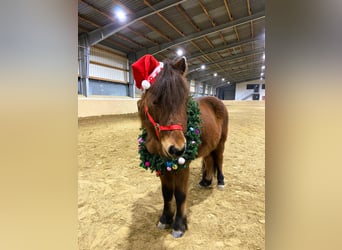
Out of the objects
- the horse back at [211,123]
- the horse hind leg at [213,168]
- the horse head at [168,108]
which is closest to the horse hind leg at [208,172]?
the horse hind leg at [213,168]

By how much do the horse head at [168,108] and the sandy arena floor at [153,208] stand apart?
66cm

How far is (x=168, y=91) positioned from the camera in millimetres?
1078

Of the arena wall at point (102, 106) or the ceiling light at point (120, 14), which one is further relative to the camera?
the arena wall at point (102, 106)

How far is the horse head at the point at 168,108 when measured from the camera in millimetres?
1039

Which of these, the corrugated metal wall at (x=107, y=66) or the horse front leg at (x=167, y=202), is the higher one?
the corrugated metal wall at (x=107, y=66)

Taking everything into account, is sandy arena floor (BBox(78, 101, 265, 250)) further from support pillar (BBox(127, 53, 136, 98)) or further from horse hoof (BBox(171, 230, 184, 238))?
support pillar (BBox(127, 53, 136, 98))

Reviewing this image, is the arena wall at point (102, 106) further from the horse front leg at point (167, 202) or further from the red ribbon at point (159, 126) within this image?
the red ribbon at point (159, 126)

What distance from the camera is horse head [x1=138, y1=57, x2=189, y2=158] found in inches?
40.9

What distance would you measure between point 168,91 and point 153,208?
110cm

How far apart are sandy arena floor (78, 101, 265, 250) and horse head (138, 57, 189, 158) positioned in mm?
664

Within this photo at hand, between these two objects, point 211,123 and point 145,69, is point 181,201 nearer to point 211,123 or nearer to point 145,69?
point 211,123

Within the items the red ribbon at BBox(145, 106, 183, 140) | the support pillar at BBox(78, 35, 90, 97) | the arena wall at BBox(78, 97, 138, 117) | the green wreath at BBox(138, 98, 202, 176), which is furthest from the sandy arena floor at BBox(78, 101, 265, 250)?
the support pillar at BBox(78, 35, 90, 97)
